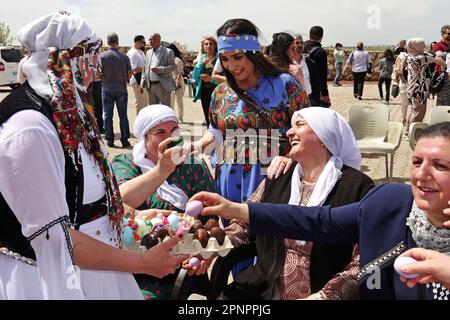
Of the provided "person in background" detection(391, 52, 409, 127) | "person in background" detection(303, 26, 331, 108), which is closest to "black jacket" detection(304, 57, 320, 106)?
"person in background" detection(303, 26, 331, 108)

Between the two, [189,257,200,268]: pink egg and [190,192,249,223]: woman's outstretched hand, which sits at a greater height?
→ [190,192,249,223]: woman's outstretched hand

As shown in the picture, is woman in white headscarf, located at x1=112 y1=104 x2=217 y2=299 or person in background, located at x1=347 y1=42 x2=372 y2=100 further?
person in background, located at x1=347 y1=42 x2=372 y2=100

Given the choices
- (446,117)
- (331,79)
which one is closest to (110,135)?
(446,117)

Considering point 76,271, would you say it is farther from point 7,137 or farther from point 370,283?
point 370,283

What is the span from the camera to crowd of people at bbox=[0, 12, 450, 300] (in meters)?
1.68

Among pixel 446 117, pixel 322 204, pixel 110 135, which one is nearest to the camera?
pixel 322 204

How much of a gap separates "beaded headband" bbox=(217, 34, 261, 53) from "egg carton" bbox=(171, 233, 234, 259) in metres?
1.55

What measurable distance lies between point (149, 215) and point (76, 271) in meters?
0.98

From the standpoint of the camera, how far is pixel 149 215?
9.21ft

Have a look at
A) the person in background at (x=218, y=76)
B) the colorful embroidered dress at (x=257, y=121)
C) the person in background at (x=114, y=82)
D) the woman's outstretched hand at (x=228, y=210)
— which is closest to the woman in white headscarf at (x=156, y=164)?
the colorful embroidered dress at (x=257, y=121)

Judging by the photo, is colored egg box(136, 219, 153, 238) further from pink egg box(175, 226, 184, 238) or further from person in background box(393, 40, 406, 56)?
person in background box(393, 40, 406, 56)

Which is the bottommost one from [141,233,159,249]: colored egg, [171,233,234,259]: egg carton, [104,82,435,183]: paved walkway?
[104,82,435,183]: paved walkway

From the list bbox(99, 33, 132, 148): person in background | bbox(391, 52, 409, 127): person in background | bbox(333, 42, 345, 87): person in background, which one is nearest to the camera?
bbox(99, 33, 132, 148): person in background

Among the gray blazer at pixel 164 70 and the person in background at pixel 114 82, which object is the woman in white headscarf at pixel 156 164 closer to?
the person in background at pixel 114 82
